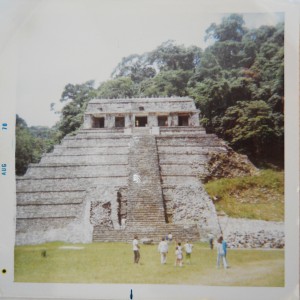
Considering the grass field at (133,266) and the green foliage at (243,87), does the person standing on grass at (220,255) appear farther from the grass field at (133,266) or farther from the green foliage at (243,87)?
the green foliage at (243,87)

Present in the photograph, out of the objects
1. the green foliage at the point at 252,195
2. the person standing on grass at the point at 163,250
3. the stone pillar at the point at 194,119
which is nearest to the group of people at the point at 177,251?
the person standing on grass at the point at 163,250

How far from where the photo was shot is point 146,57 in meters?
3.72

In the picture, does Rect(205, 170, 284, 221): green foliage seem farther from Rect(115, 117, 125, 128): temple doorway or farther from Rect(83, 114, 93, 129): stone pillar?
Rect(83, 114, 93, 129): stone pillar

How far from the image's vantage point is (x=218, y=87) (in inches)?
147

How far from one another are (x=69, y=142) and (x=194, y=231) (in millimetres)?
1404

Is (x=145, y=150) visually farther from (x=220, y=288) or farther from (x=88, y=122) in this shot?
(x=220, y=288)

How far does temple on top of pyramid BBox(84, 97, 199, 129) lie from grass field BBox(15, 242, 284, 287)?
1.15 meters

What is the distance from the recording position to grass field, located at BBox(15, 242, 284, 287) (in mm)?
3545

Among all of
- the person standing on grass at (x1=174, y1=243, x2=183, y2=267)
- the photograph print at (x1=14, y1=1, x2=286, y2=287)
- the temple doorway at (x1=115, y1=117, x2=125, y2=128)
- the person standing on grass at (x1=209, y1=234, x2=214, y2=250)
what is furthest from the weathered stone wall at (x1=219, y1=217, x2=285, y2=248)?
the temple doorway at (x1=115, y1=117, x2=125, y2=128)

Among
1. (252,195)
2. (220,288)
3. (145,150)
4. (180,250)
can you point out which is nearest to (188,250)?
(180,250)

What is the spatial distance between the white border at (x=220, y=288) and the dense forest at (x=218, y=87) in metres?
0.08

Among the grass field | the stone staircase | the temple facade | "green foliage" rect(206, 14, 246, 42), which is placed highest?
"green foliage" rect(206, 14, 246, 42)

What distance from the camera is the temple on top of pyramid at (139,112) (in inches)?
150

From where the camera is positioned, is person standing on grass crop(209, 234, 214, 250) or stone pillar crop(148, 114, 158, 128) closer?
person standing on grass crop(209, 234, 214, 250)
